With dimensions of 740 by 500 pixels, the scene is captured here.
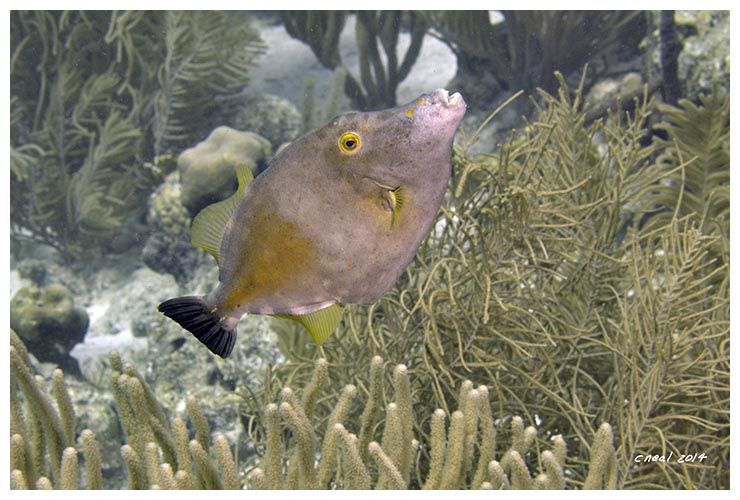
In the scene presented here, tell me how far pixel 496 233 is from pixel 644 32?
584cm

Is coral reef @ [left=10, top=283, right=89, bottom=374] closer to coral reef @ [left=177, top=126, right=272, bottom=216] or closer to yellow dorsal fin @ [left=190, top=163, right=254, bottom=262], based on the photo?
coral reef @ [left=177, top=126, right=272, bottom=216]

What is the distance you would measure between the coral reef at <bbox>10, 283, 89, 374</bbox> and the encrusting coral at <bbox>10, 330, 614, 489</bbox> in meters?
2.75

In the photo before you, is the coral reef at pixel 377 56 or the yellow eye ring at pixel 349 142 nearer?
the yellow eye ring at pixel 349 142

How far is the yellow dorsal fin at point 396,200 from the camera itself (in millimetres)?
1365

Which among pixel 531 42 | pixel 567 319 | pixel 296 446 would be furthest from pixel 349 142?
pixel 531 42

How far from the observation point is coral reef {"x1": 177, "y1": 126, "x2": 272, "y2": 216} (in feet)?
19.0

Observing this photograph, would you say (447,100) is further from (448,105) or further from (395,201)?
(395,201)

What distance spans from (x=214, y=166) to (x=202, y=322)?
4.51 metres

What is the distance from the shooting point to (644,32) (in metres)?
7.12

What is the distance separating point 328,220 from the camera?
1.45 metres

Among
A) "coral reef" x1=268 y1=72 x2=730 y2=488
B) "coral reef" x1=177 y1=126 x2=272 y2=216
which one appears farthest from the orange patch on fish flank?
"coral reef" x1=177 y1=126 x2=272 y2=216

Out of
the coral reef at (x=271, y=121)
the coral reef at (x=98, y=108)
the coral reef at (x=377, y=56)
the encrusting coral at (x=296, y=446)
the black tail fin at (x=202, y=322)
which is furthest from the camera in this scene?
the coral reef at (x=377, y=56)
